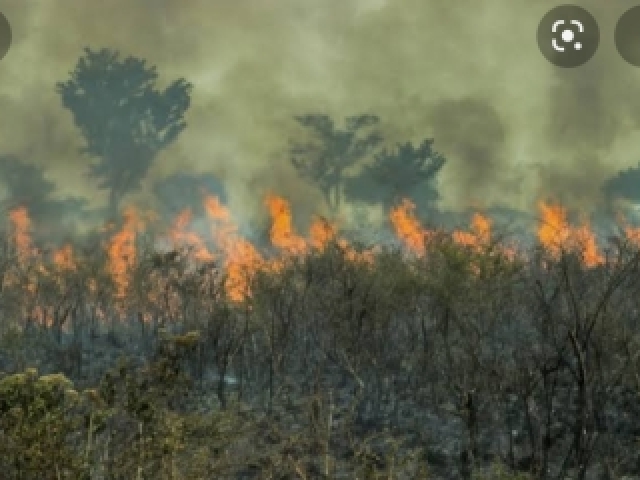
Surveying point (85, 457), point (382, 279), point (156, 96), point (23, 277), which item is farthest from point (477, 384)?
point (156, 96)

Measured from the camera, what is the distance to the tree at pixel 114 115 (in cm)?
9575

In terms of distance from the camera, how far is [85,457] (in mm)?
16812

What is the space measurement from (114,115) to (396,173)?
3380 centimetres

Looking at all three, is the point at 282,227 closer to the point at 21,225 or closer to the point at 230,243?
the point at 230,243

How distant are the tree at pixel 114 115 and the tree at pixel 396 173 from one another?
84.0ft

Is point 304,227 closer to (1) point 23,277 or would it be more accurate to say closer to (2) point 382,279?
(1) point 23,277

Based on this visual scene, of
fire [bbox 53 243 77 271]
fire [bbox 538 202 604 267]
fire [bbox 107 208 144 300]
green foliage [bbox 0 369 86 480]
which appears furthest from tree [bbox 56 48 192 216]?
green foliage [bbox 0 369 86 480]

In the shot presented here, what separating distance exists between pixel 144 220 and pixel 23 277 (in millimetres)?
34723

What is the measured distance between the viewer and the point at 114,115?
96.1 meters

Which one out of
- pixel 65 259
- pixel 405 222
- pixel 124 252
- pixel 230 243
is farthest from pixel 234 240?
pixel 65 259

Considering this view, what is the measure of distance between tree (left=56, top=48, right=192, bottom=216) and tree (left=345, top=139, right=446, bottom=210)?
84.0 ft

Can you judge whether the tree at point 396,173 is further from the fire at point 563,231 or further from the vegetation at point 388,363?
the vegetation at point 388,363

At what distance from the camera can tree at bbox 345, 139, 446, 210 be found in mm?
96438

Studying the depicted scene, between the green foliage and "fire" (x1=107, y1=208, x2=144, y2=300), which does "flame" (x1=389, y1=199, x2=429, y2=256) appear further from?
the green foliage
